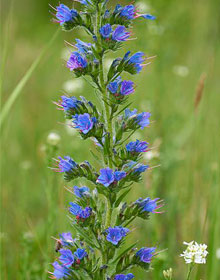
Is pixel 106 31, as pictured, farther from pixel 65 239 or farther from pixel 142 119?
pixel 65 239

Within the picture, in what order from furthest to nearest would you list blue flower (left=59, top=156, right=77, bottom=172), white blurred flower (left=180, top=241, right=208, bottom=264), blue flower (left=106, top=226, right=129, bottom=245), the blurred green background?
the blurred green background < blue flower (left=59, top=156, right=77, bottom=172) < white blurred flower (left=180, top=241, right=208, bottom=264) < blue flower (left=106, top=226, right=129, bottom=245)

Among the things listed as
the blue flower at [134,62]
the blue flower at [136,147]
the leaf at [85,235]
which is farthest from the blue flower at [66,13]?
the leaf at [85,235]

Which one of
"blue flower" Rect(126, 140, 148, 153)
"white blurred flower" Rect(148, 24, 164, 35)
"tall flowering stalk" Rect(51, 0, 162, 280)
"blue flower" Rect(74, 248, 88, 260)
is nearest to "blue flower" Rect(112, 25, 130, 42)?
"tall flowering stalk" Rect(51, 0, 162, 280)

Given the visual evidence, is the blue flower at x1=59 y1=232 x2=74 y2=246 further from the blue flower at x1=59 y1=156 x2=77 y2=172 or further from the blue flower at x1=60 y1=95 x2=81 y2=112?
the blue flower at x1=60 y1=95 x2=81 y2=112

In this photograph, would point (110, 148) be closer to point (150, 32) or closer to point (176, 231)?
point (176, 231)

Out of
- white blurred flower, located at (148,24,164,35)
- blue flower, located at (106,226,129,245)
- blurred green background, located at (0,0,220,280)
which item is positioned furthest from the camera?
white blurred flower, located at (148,24,164,35)

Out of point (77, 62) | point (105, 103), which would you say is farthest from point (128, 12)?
point (105, 103)

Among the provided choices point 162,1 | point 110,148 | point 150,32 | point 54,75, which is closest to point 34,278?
point 110,148
